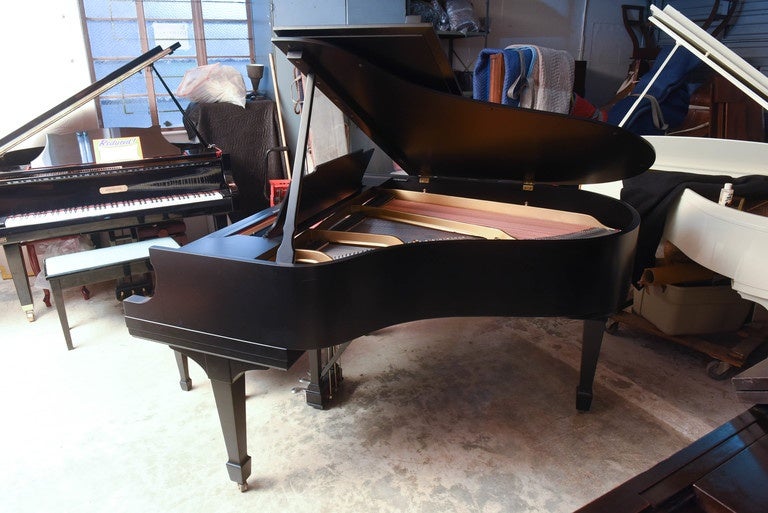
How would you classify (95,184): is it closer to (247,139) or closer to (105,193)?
(105,193)

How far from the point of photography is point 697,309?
251 cm

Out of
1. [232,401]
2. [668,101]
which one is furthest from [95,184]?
[668,101]

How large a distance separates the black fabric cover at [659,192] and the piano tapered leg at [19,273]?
322 centimetres

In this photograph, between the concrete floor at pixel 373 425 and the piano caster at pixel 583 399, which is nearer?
the concrete floor at pixel 373 425

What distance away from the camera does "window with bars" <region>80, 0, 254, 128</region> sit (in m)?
3.74

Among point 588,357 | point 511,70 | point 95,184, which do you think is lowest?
point 588,357

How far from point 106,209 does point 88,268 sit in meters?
0.47

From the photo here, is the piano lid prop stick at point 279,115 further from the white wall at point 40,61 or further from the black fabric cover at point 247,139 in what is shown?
the white wall at point 40,61

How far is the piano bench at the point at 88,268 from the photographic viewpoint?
2.61 metres

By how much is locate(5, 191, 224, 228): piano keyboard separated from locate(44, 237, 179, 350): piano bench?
0.75 feet

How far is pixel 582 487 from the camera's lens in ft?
5.87

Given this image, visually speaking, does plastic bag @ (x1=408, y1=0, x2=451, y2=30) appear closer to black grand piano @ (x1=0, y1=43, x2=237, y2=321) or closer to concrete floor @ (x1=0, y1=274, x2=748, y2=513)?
black grand piano @ (x1=0, y1=43, x2=237, y2=321)

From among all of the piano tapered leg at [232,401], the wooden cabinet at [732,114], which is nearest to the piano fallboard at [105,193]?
the piano tapered leg at [232,401]

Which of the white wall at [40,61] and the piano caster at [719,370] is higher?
the white wall at [40,61]
